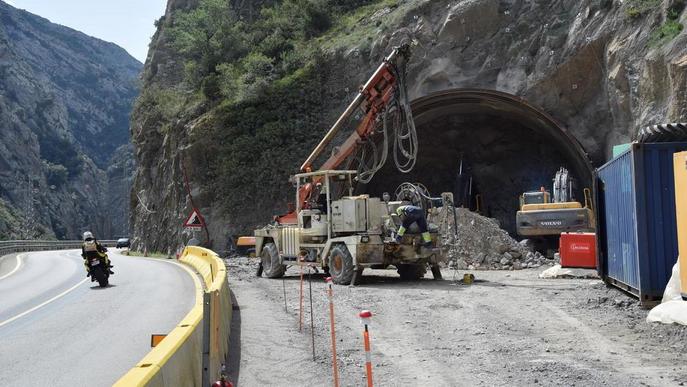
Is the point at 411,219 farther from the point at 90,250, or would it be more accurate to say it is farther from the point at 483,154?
the point at 483,154

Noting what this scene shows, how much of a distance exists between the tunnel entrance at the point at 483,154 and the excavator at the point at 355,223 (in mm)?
11333

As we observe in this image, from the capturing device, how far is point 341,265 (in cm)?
1628

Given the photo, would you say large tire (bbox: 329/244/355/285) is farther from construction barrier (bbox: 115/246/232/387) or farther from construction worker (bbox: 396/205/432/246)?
construction barrier (bbox: 115/246/232/387)

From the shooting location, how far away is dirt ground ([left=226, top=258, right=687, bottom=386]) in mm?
7113

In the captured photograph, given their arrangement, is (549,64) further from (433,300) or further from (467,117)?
(433,300)

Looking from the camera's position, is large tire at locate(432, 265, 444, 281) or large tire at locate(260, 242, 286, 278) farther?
large tire at locate(260, 242, 286, 278)

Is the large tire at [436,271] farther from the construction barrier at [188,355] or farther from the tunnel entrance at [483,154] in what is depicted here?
the tunnel entrance at [483,154]

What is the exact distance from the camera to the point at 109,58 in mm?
193000

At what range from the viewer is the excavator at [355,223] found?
1588 centimetres

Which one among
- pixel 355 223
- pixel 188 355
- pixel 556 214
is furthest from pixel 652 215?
pixel 556 214

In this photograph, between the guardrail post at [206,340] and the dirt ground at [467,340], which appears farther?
the dirt ground at [467,340]

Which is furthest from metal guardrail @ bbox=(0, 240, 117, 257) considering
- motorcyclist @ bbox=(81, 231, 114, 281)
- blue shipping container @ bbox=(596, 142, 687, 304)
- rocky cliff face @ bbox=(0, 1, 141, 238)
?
blue shipping container @ bbox=(596, 142, 687, 304)

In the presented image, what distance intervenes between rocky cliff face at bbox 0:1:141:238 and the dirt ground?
167 ft

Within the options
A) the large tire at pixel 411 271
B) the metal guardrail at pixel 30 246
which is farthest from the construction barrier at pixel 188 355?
the metal guardrail at pixel 30 246
